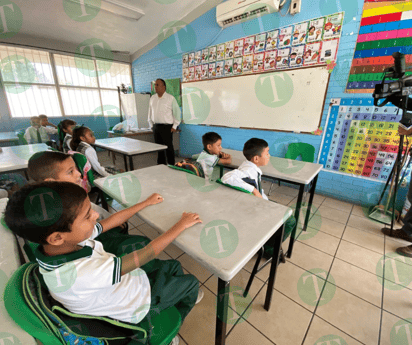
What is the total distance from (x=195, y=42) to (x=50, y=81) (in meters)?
4.13

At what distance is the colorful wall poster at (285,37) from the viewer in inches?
114

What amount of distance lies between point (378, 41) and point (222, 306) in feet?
10.8

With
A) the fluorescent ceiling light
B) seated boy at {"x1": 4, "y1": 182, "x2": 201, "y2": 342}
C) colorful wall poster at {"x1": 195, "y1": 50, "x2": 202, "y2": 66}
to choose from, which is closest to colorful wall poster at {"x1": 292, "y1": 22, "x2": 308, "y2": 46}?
colorful wall poster at {"x1": 195, "y1": 50, "x2": 202, "y2": 66}

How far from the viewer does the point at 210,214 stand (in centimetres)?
100

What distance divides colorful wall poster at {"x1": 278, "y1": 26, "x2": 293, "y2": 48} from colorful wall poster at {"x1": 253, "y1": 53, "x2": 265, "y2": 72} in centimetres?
31

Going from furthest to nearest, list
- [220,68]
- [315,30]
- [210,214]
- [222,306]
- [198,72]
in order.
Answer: [198,72] → [220,68] → [315,30] → [210,214] → [222,306]

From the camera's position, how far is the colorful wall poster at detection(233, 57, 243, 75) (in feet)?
11.4

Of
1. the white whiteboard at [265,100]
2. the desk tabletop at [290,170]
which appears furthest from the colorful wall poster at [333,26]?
the desk tabletop at [290,170]

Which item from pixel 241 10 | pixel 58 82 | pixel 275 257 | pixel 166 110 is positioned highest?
pixel 241 10

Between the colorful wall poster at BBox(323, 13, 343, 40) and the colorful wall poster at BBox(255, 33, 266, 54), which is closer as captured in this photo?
the colorful wall poster at BBox(323, 13, 343, 40)

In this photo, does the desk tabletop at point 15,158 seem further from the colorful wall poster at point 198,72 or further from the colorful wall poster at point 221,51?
the colorful wall poster at point 221,51

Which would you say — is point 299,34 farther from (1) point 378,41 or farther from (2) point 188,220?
(2) point 188,220

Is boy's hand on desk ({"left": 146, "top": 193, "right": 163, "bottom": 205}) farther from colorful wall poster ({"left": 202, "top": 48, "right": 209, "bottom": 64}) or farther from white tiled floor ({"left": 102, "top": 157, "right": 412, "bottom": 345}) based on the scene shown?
colorful wall poster ({"left": 202, "top": 48, "right": 209, "bottom": 64})

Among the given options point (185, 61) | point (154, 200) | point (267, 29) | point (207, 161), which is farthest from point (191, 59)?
point (154, 200)
